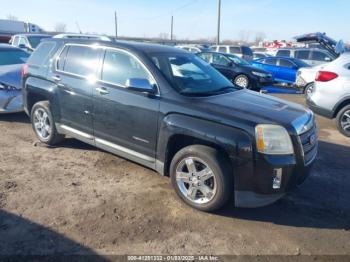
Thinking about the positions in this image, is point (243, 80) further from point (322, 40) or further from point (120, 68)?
point (120, 68)

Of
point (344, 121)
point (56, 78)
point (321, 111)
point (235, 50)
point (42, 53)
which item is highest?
point (42, 53)

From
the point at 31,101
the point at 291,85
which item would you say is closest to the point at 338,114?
the point at 31,101

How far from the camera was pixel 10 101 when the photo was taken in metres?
7.21

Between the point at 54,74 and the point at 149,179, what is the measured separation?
7.63 feet

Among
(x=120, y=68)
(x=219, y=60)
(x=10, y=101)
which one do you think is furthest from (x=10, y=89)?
(x=219, y=60)

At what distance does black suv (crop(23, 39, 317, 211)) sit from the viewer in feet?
11.4

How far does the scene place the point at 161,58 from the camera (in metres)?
4.48

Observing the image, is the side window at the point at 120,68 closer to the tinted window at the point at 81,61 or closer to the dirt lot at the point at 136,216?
the tinted window at the point at 81,61

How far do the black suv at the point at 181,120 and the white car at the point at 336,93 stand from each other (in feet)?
11.1

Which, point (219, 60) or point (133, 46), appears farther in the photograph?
point (219, 60)

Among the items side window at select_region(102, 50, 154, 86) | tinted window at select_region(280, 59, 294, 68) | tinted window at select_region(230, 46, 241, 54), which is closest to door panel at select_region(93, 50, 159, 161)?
side window at select_region(102, 50, 154, 86)

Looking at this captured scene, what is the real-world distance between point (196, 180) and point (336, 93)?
4785 millimetres

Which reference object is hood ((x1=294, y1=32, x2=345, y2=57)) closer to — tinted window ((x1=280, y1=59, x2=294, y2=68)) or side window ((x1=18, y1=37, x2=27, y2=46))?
tinted window ((x1=280, y1=59, x2=294, y2=68))

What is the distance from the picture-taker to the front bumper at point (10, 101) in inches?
282
